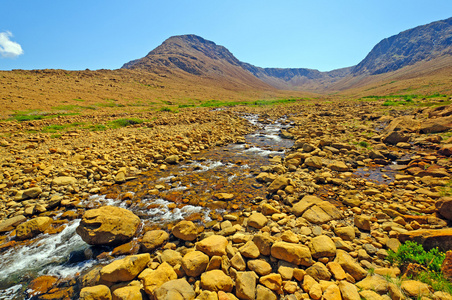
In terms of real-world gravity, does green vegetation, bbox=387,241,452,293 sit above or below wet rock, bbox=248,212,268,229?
above

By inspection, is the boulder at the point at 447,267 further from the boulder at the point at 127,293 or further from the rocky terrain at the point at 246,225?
the boulder at the point at 127,293

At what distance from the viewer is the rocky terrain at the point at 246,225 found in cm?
375

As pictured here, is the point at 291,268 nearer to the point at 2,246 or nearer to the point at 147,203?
the point at 147,203

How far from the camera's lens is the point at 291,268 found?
13.1 feet

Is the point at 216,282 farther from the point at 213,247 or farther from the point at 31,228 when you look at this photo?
the point at 31,228

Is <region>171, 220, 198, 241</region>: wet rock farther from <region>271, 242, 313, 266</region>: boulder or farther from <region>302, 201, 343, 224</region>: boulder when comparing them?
<region>302, 201, 343, 224</region>: boulder

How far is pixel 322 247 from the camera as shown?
171 inches

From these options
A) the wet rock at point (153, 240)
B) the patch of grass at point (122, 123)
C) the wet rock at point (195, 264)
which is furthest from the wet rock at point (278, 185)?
the patch of grass at point (122, 123)

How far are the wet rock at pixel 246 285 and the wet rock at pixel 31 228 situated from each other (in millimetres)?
7006

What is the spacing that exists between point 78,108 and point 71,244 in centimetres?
2993

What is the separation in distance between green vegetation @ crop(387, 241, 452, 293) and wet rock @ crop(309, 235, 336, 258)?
124 cm

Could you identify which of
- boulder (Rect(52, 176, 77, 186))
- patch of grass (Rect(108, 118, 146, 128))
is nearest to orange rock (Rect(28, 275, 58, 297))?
boulder (Rect(52, 176, 77, 186))

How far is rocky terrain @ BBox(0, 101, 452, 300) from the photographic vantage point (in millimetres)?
3750

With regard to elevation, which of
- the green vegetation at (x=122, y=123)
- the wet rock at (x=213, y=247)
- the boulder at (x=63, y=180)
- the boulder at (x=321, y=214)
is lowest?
the boulder at (x=321, y=214)
